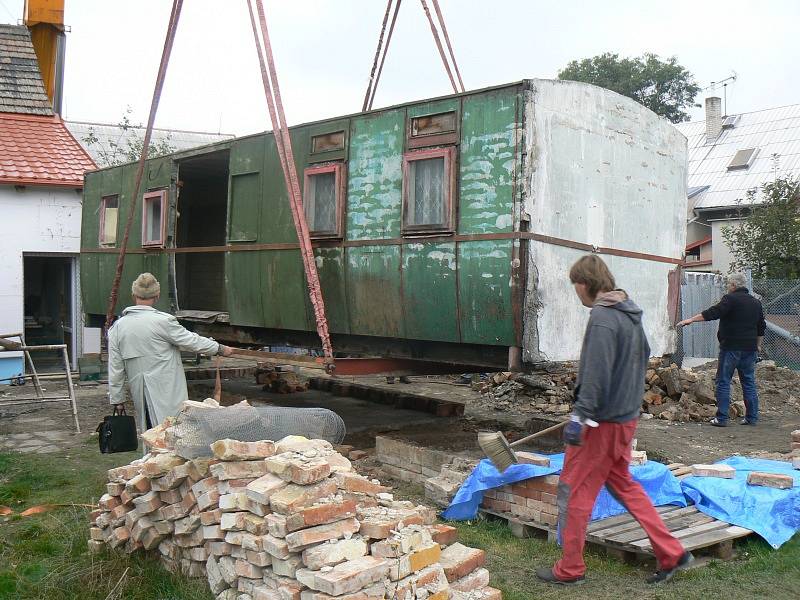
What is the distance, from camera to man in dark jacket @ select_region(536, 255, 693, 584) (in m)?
4.42

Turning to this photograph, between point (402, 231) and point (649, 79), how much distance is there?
33595mm

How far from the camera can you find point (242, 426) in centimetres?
492

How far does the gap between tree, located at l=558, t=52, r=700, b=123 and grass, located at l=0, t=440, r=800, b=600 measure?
35.0m

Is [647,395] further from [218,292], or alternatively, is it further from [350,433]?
[218,292]

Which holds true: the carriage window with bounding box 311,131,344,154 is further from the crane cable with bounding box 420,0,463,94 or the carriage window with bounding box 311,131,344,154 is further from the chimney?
the chimney

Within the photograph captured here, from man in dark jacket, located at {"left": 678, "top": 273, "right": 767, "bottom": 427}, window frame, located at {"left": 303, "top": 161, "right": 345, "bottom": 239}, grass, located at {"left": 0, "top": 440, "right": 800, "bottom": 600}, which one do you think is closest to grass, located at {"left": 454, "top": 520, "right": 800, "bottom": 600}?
grass, located at {"left": 0, "top": 440, "right": 800, "bottom": 600}

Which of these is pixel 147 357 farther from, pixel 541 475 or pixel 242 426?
pixel 541 475

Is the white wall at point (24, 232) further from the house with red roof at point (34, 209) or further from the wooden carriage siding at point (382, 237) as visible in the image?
the wooden carriage siding at point (382, 237)

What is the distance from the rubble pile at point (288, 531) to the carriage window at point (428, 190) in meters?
3.28

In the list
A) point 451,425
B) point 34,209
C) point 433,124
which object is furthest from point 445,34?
point 34,209

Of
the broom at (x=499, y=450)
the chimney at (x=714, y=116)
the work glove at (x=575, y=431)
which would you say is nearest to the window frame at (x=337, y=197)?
the broom at (x=499, y=450)

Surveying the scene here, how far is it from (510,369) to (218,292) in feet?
26.6

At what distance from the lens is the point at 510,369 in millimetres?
6730

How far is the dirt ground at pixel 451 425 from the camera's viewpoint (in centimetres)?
859
